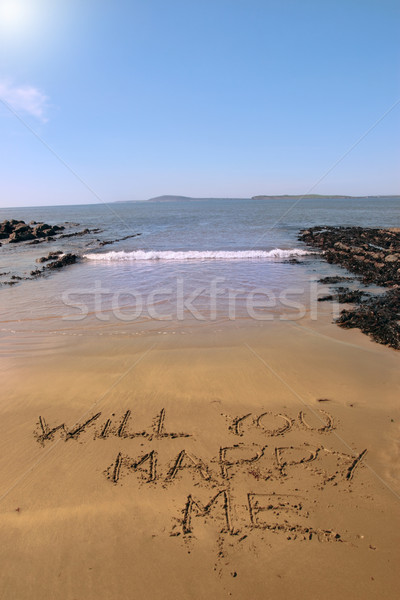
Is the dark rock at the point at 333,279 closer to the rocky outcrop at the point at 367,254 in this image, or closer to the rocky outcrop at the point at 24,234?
the rocky outcrop at the point at 367,254

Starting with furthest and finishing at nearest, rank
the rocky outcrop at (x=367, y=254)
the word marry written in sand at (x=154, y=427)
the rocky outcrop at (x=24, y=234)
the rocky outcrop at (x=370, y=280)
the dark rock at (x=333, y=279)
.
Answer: the rocky outcrop at (x=24, y=234)
the rocky outcrop at (x=367, y=254)
the dark rock at (x=333, y=279)
the rocky outcrop at (x=370, y=280)
the word marry written in sand at (x=154, y=427)

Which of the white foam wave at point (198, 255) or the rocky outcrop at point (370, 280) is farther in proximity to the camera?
the white foam wave at point (198, 255)

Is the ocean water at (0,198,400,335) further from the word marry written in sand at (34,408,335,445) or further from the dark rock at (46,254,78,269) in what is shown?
the word marry written in sand at (34,408,335,445)

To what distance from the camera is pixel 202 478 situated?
327cm

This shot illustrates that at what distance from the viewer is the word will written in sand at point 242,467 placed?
2.84m

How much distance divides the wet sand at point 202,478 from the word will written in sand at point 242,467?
15mm

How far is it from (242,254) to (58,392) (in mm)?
14655


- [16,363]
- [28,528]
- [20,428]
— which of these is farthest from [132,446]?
[16,363]

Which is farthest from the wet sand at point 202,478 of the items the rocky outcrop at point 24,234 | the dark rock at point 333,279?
the rocky outcrop at point 24,234

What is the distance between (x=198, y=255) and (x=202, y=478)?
15.8 meters

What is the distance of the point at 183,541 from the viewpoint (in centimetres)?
268

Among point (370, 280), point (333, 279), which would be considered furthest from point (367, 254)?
point (333, 279)

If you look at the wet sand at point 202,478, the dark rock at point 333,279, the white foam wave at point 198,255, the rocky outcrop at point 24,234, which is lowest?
the wet sand at point 202,478

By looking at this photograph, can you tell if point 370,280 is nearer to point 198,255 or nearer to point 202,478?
point 198,255
